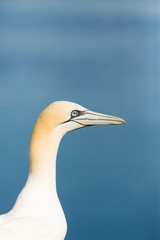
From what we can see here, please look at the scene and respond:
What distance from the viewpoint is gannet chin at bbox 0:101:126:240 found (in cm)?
115

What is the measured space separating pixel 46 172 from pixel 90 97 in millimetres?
1126

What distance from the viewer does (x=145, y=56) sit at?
235 centimetres

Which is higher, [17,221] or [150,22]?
[150,22]

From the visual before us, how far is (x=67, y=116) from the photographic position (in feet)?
3.78

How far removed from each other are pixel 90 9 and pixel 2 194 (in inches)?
41.6

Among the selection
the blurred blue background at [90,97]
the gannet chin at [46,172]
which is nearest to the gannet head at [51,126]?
the gannet chin at [46,172]

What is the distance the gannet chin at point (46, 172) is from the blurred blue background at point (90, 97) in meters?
1.08

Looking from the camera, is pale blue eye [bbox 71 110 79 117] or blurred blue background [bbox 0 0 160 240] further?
blurred blue background [bbox 0 0 160 240]

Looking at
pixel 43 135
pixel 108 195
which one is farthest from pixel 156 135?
pixel 43 135

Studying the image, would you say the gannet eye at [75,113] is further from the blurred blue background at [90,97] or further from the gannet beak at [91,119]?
the blurred blue background at [90,97]

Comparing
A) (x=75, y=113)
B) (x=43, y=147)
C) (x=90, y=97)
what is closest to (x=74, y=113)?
(x=75, y=113)

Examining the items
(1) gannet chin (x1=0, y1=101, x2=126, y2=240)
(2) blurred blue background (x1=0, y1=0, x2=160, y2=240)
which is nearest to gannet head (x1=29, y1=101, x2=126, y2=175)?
(1) gannet chin (x1=0, y1=101, x2=126, y2=240)

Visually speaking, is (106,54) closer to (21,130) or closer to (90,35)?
(90,35)

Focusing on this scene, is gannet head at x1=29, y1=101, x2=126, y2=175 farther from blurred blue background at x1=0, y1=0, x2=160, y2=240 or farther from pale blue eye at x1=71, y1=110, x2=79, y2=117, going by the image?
blurred blue background at x1=0, y1=0, x2=160, y2=240
